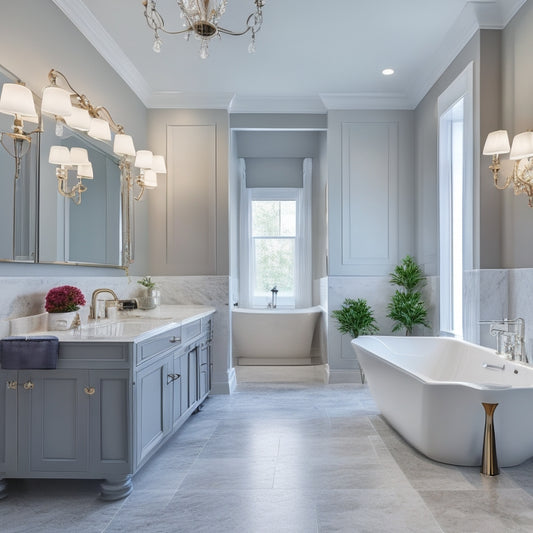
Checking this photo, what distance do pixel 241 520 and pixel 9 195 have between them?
6.24ft

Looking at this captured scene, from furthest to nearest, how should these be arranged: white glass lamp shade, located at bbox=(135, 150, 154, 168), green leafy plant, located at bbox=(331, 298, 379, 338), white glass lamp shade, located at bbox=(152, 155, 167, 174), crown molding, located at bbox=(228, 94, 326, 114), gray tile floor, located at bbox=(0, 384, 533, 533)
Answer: crown molding, located at bbox=(228, 94, 326, 114) → green leafy plant, located at bbox=(331, 298, 379, 338) → white glass lamp shade, located at bbox=(152, 155, 167, 174) → white glass lamp shade, located at bbox=(135, 150, 154, 168) → gray tile floor, located at bbox=(0, 384, 533, 533)

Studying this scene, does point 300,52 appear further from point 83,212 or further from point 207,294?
point 207,294

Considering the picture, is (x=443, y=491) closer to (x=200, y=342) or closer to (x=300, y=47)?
(x=200, y=342)

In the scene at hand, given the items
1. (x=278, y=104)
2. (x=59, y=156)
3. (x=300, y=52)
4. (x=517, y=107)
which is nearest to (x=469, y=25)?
(x=517, y=107)

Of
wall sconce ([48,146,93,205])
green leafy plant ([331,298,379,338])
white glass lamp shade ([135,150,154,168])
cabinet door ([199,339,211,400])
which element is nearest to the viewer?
wall sconce ([48,146,93,205])

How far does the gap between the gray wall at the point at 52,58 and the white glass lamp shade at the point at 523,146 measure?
9.03ft

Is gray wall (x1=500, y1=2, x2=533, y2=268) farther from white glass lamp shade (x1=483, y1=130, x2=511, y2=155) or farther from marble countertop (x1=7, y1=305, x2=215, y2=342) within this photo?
marble countertop (x1=7, y1=305, x2=215, y2=342)

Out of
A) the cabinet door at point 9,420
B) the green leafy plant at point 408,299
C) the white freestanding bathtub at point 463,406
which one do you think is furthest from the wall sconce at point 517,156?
the cabinet door at point 9,420

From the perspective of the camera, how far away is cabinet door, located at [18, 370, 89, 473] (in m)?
2.18

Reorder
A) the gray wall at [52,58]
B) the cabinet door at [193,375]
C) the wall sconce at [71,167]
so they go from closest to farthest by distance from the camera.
Answer: the gray wall at [52,58] → the wall sconce at [71,167] → the cabinet door at [193,375]

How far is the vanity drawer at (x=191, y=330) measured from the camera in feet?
10.6

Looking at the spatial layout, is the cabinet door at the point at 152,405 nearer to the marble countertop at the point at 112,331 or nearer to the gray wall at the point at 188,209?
the marble countertop at the point at 112,331

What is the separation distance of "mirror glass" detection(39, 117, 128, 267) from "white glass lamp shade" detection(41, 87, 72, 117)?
190mm

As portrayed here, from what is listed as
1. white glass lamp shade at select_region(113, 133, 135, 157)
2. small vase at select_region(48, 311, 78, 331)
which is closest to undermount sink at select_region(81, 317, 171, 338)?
small vase at select_region(48, 311, 78, 331)
